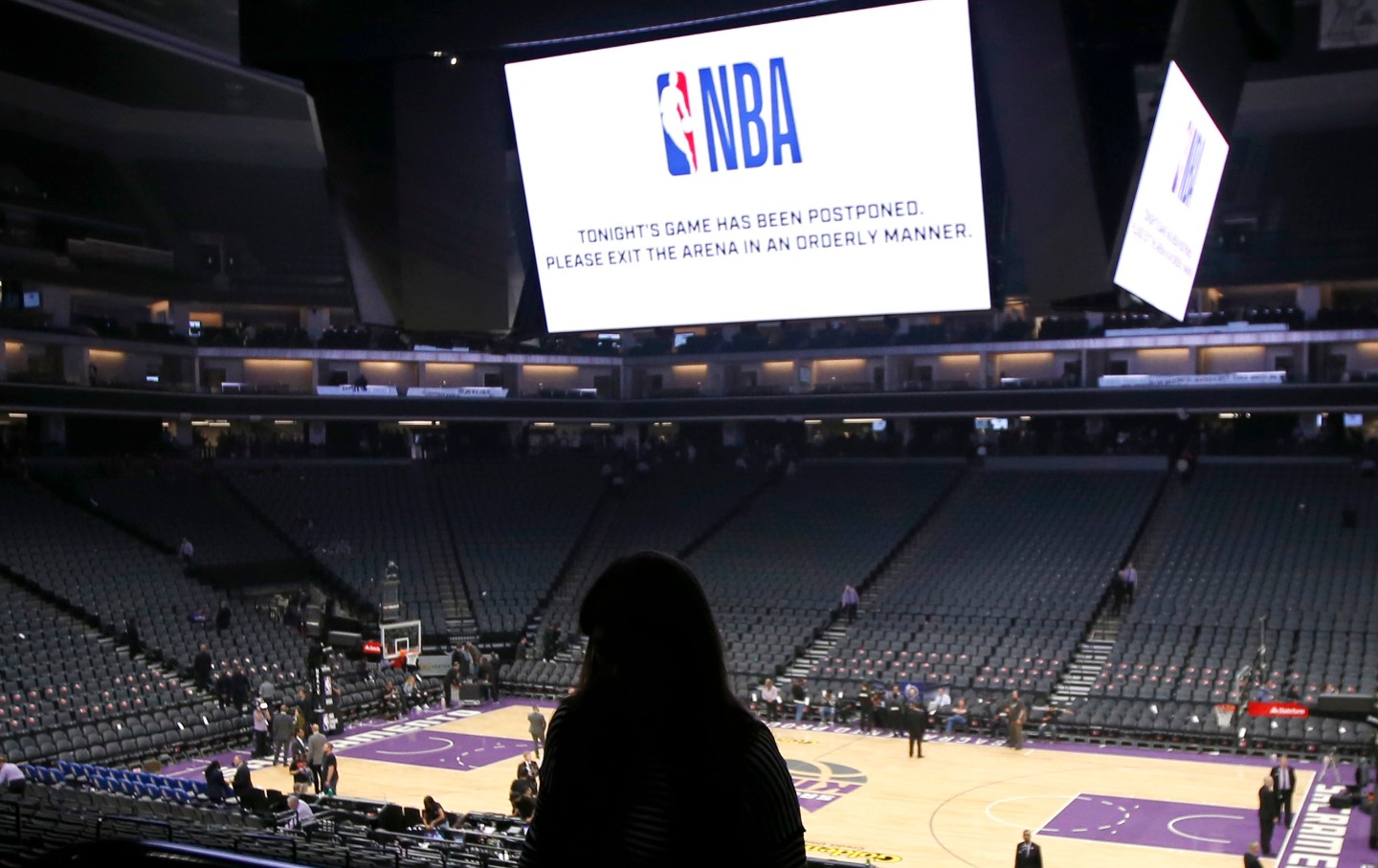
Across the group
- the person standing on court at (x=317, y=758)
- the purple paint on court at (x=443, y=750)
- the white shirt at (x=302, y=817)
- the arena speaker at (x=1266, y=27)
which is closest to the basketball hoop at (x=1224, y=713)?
the purple paint on court at (x=443, y=750)

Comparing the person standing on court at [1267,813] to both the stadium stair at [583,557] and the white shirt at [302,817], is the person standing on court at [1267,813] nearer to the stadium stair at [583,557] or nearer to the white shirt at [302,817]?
the white shirt at [302,817]

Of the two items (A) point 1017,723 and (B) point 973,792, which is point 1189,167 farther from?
(A) point 1017,723

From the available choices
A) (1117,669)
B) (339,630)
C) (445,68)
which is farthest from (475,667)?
(445,68)

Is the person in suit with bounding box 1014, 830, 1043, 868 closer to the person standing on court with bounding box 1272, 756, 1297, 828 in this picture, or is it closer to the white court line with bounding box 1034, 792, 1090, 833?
the white court line with bounding box 1034, 792, 1090, 833

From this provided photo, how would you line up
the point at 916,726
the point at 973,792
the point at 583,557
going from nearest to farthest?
1. the point at 973,792
2. the point at 916,726
3. the point at 583,557

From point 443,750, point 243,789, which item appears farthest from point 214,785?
point 443,750

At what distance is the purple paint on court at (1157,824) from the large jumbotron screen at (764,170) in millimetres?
11323

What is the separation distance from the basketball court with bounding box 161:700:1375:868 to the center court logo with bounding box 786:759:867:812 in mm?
32

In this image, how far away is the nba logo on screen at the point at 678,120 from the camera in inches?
324

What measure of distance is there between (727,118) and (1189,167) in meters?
3.07

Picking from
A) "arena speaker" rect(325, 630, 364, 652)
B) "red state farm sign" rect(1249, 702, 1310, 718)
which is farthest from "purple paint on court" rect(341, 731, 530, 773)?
"red state farm sign" rect(1249, 702, 1310, 718)

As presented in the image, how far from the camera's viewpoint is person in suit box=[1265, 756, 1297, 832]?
16266 millimetres

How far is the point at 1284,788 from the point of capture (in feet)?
55.2

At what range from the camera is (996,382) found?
1426 inches
